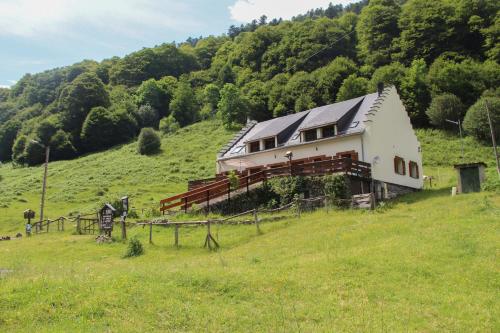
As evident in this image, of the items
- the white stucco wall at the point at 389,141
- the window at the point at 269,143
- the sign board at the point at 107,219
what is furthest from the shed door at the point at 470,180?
the sign board at the point at 107,219

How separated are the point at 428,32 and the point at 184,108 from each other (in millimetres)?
56365

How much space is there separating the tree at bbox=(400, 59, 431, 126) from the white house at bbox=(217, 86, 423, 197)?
32674 mm

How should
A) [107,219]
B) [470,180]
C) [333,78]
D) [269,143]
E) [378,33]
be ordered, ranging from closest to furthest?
1. [107,219]
2. [470,180]
3. [269,143]
4. [333,78]
5. [378,33]

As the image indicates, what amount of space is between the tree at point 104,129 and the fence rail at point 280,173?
224ft

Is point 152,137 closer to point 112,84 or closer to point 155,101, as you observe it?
point 155,101

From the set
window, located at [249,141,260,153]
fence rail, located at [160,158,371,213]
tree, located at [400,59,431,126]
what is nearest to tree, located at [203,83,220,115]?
tree, located at [400,59,431,126]

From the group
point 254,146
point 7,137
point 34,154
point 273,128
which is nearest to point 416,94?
point 273,128

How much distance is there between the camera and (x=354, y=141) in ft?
114

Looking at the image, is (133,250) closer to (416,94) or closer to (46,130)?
(416,94)

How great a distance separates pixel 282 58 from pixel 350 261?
106 m

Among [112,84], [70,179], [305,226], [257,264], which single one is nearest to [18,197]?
[70,179]

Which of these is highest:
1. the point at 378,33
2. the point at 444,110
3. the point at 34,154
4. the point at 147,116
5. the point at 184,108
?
the point at 378,33

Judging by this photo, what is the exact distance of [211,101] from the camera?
395 ft

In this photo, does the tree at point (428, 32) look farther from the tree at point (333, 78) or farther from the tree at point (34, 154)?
the tree at point (34, 154)
